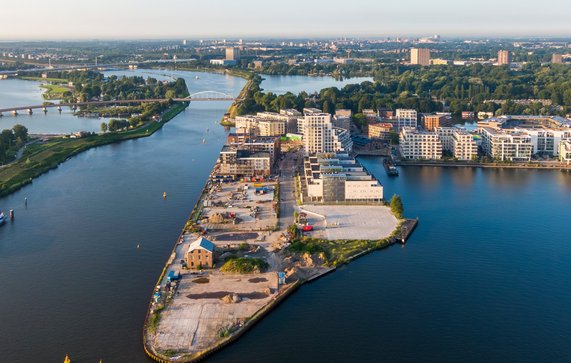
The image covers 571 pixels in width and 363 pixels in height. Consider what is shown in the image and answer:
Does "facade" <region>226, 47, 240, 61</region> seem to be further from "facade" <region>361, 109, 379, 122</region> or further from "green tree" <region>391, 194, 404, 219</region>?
"green tree" <region>391, 194, 404, 219</region>

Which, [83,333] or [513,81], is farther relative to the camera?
[513,81]

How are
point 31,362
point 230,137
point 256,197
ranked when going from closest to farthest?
point 31,362
point 256,197
point 230,137

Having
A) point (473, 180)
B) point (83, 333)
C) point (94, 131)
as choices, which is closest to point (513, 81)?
point (473, 180)

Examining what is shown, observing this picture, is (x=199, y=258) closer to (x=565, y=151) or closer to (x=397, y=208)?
(x=397, y=208)

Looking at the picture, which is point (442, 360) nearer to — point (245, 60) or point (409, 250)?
point (409, 250)

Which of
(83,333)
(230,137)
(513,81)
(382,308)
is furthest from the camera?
(513,81)

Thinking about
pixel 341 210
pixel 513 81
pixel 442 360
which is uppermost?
pixel 513 81

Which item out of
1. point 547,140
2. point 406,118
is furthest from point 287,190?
point 406,118
